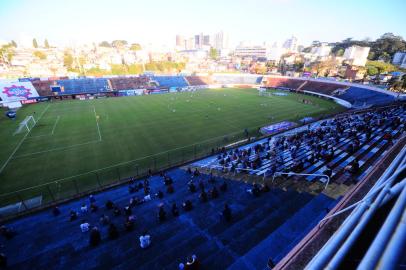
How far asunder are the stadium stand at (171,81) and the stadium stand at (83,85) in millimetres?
20338

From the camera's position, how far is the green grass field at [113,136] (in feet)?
76.6

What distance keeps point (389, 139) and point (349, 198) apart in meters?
19.8

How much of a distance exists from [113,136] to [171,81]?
59.5m

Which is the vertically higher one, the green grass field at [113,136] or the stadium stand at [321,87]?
the stadium stand at [321,87]

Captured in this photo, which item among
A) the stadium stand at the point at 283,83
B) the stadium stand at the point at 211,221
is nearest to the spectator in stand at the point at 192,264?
the stadium stand at the point at 211,221

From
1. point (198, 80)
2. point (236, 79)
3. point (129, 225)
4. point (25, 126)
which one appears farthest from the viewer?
point (236, 79)

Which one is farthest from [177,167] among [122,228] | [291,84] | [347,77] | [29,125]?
[347,77]

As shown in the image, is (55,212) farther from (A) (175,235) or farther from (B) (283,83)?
(B) (283,83)

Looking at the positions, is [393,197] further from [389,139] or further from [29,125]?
[29,125]

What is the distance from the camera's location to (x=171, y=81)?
289 feet

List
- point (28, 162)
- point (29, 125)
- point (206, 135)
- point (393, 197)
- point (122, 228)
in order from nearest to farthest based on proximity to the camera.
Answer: point (393, 197), point (122, 228), point (28, 162), point (206, 135), point (29, 125)

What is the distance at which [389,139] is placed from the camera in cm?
2031

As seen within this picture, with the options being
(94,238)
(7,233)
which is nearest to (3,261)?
(7,233)

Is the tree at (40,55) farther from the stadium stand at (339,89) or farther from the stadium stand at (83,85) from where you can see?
the stadium stand at (339,89)
